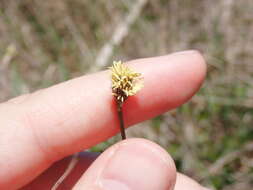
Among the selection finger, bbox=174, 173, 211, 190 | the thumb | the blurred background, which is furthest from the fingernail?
the blurred background

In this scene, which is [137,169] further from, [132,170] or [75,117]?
[75,117]

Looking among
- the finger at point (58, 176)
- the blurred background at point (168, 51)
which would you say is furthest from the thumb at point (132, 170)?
the blurred background at point (168, 51)

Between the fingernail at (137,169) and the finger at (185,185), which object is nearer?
the fingernail at (137,169)

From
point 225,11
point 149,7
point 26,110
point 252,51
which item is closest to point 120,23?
point 149,7

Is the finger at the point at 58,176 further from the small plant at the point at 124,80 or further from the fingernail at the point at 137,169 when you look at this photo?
the small plant at the point at 124,80

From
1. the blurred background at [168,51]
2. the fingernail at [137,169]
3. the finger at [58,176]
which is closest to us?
the fingernail at [137,169]

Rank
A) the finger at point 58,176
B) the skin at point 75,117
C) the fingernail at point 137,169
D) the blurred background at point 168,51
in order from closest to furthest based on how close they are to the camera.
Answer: the fingernail at point 137,169, the skin at point 75,117, the finger at point 58,176, the blurred background at point 168,51

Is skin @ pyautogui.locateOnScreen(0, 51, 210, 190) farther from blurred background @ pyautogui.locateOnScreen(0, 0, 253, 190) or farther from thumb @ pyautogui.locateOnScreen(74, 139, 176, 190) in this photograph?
blurred background @ pyautogui.locateOnScreen(0, 0, 253, 190)
